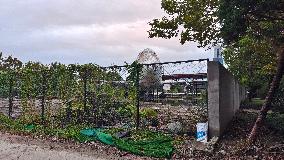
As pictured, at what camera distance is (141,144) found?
38.4 feet

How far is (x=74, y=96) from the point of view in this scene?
53.9 feet

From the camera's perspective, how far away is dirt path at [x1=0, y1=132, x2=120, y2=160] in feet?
34.0

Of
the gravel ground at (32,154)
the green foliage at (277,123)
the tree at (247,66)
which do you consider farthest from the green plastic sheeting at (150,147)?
the tree at (247,66)

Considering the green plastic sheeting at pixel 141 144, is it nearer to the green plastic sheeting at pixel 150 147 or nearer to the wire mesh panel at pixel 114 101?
the green plastic sheeting at pixel 150 147

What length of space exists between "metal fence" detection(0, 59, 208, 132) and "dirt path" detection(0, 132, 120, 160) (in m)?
3.22

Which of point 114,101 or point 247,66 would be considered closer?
point 114,101

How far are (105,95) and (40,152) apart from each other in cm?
527

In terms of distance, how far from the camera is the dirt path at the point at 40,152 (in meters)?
10.4

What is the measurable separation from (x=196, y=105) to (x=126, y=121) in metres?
3.17

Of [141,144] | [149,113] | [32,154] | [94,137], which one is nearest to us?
[32,154]

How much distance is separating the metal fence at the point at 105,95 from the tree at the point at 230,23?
1.79m

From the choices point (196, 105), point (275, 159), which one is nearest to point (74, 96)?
point (196, 105)

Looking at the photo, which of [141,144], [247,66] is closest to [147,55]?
[247,66]

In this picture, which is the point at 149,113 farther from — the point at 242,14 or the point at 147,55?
the point at 147,55
